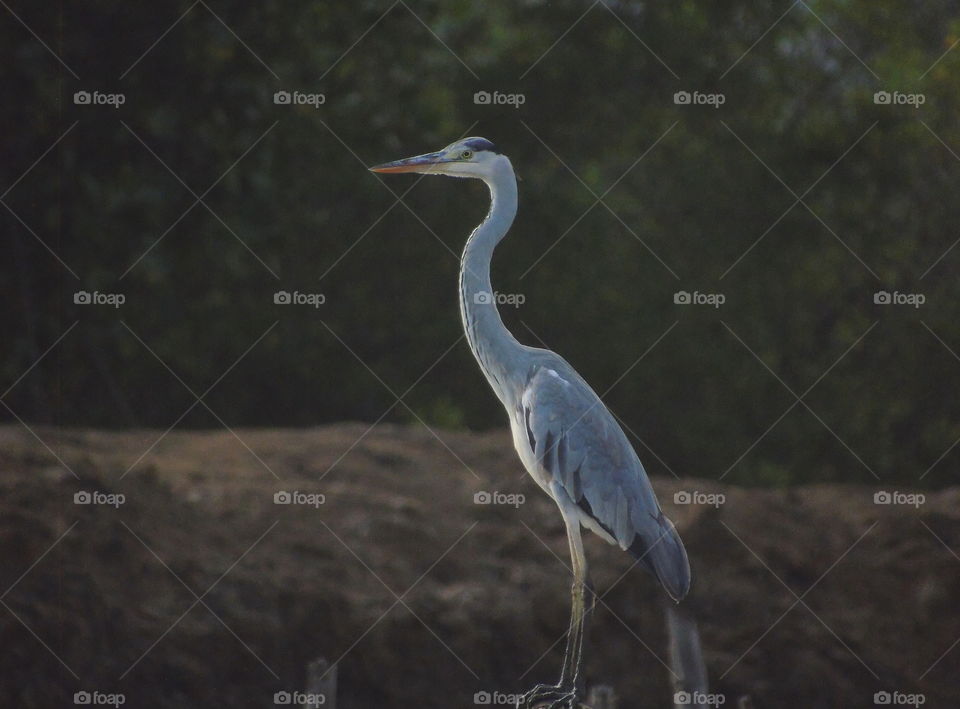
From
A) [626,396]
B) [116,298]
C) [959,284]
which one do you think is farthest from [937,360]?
[116,298]

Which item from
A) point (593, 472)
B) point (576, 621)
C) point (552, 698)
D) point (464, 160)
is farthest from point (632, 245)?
point (552, 698)

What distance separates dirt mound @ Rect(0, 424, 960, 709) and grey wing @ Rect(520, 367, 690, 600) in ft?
5.20

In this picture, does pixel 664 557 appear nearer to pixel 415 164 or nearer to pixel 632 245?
pixel 415 164

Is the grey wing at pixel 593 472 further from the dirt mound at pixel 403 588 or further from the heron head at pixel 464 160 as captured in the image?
the dirt mound at pixel 403 588

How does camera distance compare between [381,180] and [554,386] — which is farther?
[381,180]

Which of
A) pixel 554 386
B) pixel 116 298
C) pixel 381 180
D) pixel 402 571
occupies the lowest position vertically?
pixel 402 571

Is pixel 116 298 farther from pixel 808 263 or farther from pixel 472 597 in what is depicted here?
pixel 808 263

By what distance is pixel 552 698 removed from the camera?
407 centimetres

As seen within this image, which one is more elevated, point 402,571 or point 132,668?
point 402,571

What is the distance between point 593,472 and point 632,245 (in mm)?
Answer: 4698

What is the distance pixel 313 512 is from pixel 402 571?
0.52 metres

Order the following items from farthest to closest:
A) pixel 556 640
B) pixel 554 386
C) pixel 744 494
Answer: pixel 744 494, pixel 556 640, pixel 554 386

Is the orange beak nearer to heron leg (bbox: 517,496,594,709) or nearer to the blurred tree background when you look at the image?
heron leg (bbox: 517,496,594,709)

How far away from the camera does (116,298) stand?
7.21 meters
